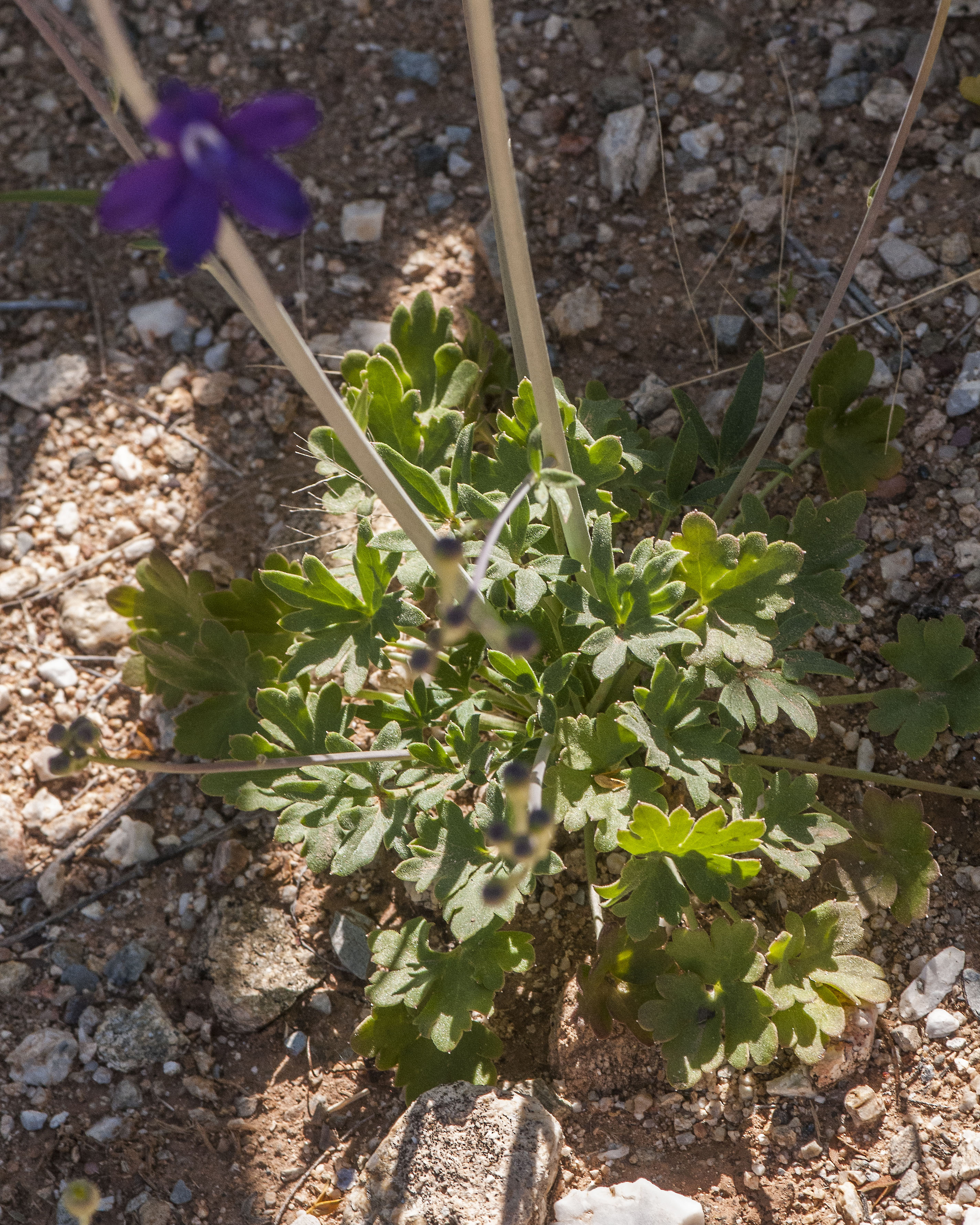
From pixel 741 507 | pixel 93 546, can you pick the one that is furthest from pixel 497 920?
pixel 93 546

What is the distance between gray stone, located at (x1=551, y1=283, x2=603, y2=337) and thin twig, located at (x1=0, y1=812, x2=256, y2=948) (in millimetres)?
2025

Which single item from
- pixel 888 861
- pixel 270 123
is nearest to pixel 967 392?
pixel 888 861

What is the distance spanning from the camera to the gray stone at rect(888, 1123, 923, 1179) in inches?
101

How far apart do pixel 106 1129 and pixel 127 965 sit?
44cm

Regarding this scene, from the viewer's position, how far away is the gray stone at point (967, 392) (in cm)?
338

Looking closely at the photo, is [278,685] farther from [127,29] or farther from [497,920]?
[127,29]

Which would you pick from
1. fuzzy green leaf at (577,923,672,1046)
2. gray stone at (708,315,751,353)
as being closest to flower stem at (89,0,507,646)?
fuzzy green leaf at (577,923,672,1046)

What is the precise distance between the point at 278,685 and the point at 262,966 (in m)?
0.83

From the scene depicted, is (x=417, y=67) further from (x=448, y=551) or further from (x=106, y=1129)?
(x=106, y=1129)

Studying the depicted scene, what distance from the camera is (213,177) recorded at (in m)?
1.30

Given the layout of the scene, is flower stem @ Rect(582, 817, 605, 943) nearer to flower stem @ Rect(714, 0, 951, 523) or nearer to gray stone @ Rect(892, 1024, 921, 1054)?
gray stone @ Rect(892, 1024, 921, 1054)

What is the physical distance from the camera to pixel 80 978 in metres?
3.08

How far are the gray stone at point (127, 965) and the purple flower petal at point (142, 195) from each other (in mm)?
2419

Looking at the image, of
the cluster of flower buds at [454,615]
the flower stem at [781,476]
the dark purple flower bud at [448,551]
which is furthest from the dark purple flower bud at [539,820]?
the flower stem at [781,476]
